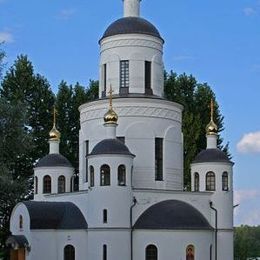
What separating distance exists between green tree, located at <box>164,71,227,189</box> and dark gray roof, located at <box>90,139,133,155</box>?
49.8 ft

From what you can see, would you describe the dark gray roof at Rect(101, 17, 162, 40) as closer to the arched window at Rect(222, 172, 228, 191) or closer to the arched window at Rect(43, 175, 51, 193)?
the arched window at Rect(43, 175, 51, 193)

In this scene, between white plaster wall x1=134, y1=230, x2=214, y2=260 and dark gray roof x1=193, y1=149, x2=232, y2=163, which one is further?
dark gray roof x1=193, y1=149, x2=232, y2=163

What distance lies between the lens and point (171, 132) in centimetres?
3466

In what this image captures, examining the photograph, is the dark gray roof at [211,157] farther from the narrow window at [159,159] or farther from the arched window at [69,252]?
the arched window at [69,252]

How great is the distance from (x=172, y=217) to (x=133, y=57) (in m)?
8.80

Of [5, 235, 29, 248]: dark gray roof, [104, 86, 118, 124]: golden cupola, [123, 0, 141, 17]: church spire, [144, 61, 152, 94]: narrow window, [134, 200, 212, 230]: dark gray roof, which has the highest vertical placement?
[123, 0, 141, 17]: church spire

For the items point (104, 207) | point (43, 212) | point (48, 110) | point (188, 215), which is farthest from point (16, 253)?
point (48, 110)

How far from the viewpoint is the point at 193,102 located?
163 ft

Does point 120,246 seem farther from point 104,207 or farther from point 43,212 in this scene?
point 43,212

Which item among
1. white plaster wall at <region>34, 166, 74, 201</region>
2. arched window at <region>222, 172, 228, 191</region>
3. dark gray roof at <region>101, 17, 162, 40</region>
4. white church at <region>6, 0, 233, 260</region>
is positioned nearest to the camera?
white church at <region>6, 0, 233, 260</region>

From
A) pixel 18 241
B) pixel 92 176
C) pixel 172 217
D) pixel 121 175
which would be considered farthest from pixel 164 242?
pixel 18 241

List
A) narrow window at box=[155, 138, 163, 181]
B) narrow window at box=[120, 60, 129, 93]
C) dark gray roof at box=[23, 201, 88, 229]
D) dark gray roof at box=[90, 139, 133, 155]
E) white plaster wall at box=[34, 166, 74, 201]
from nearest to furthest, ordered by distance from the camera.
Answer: dark gray roof at box=[90, 139, 133, 155]
dark gray roof at box=[23, 201, 88, 229]
narrow window at box=[155, 138, 163, 181]
narrow window at box=[120, 60, 129, 93]
white plaster wall at box=[34, 166, 74, 201]

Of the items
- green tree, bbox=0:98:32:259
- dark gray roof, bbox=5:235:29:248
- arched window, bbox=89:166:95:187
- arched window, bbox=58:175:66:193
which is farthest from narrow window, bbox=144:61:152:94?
green tree, bbox=0:98:32:259

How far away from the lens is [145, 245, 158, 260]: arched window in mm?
30531
